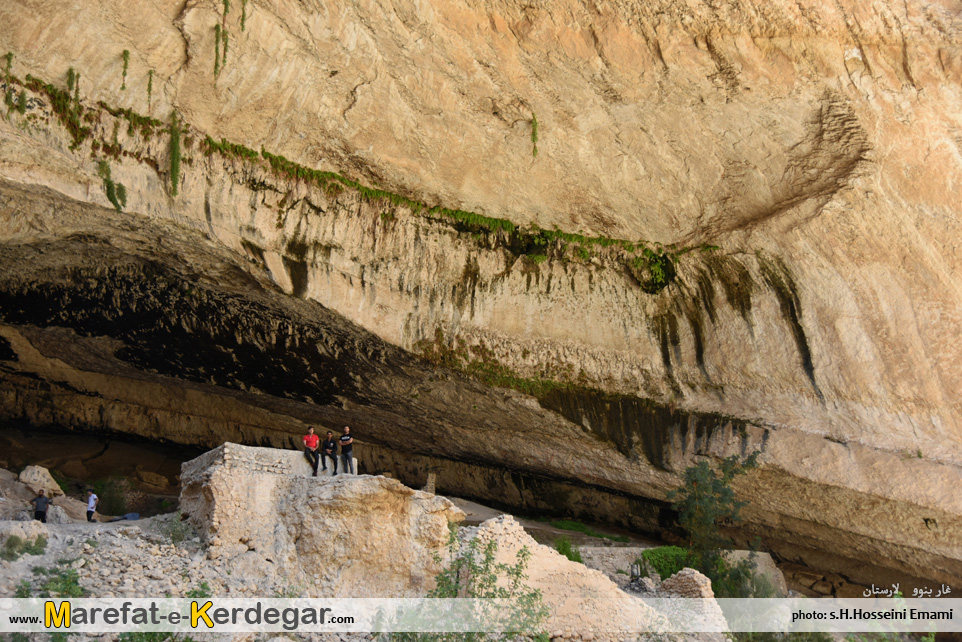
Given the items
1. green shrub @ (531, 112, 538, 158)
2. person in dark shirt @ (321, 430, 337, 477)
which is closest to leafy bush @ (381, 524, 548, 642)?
person in dark shirt @ (321, 430, 337, 477)

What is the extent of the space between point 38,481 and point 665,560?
→ 8.08 metres

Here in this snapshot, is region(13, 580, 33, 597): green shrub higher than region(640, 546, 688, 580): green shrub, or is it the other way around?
region(13, 580, 33, 597): green shrub

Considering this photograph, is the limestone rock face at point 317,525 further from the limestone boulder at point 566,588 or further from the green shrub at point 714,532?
the green shrub at point 714,532

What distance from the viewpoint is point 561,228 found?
12.4m

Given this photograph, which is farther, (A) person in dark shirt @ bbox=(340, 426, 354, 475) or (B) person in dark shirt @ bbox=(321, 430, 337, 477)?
(A) person in dark shirt @ bbox=(340, 426, 354, 475)

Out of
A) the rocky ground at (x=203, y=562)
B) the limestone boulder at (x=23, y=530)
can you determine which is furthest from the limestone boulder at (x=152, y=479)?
the limestone boulder at (x=23, y=530)

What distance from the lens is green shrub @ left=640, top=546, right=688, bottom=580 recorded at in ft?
33.2

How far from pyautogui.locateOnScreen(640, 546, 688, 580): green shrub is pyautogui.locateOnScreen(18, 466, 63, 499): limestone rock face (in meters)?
7.63

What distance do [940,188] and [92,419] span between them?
1528cm

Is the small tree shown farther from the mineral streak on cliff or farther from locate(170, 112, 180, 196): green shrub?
locate(170, 112, 180, 196): green shrub

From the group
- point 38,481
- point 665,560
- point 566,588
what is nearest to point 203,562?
point 566,588

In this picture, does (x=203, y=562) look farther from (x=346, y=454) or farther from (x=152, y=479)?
(x=152, y=479)

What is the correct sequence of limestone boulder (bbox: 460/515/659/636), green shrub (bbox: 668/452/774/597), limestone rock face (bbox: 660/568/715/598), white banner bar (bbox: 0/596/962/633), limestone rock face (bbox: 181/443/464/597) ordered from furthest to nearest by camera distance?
1. green shrub (bbox: 668/452/774/597)
2. limestone rock face (bbox: 660/568/715/598)
3. limestone boulder (bbox: 460/515/659/636)
4. limestone rock face (bbox: 181/443/464/597)
5. white banner bar (bbox: 0/596/962/633)

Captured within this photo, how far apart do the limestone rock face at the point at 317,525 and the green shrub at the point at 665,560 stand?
153 inches
